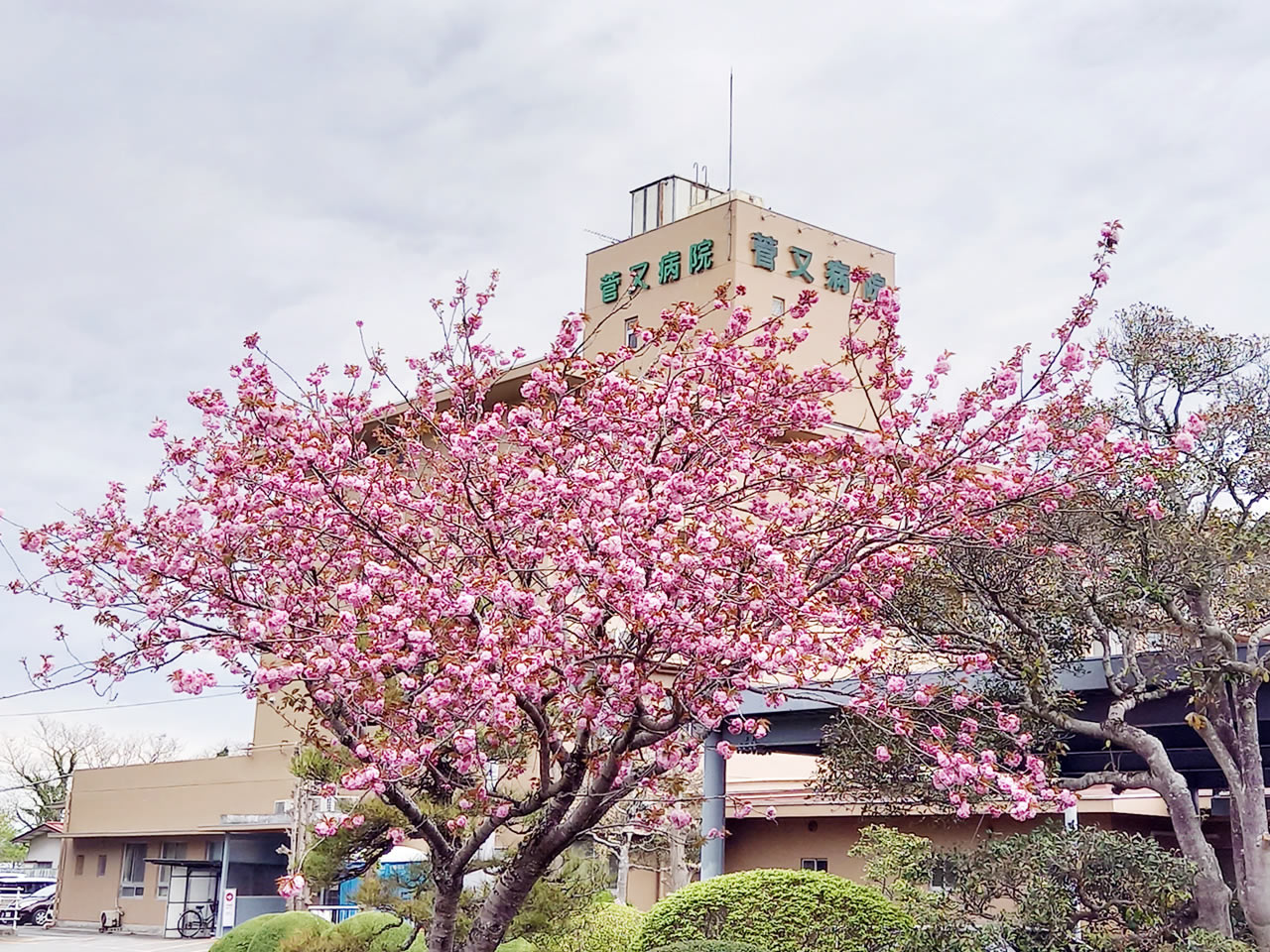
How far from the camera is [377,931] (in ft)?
41.0

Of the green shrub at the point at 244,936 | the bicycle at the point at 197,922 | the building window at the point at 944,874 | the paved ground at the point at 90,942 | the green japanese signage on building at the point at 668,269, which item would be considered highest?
the green japanese signage on building at the point at 668,269

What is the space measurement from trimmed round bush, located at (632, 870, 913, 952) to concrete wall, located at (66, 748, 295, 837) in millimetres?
19589

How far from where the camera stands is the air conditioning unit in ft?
111

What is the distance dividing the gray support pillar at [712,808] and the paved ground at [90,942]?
16.8 metres

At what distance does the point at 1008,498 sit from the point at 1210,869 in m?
3.37

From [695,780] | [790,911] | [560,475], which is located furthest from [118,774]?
[560,475]

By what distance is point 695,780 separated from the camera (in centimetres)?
2069

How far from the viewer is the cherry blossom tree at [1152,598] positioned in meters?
8.98

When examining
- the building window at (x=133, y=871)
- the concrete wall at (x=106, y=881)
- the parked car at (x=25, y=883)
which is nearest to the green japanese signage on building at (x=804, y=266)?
the concrete wall at (x=106, y=881)

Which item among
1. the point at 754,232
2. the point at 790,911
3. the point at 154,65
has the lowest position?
the point at 790,911

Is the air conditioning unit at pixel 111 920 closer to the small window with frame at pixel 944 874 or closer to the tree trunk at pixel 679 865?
the tree trunk at pixel 679 865

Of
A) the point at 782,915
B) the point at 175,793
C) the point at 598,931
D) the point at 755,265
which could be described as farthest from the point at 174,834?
the point at 782,915

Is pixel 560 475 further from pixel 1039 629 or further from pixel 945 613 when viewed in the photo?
pixel 1039 629

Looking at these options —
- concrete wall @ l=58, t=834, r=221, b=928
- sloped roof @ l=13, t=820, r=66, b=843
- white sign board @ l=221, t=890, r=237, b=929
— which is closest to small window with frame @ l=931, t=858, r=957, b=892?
white sign board @ l=221, t=890, r=237, b=929
